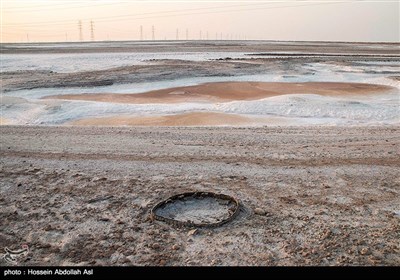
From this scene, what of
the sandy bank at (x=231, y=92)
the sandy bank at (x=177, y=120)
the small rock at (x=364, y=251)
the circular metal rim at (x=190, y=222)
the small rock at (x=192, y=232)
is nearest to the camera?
the small rock at (x=364, y=251)

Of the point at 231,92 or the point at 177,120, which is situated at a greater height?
the point at 231,92

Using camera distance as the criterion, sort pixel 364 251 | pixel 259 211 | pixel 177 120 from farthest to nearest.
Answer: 1. pixel 177 120
2. pixel 259 211
3. pixel 364 251

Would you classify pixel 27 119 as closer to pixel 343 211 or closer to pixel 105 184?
pixel 105 184

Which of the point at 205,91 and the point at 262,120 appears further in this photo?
the point at 205,91

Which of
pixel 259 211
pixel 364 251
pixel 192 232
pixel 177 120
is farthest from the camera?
pixel 177 120

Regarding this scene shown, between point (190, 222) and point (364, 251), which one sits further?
point (190, 222)

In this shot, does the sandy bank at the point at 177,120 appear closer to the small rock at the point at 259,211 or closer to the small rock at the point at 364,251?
the small rock at the point at 259,211

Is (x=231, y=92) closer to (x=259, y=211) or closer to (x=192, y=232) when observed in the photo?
(x=259, y=211)

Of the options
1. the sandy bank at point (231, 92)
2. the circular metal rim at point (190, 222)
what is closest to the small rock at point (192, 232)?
the circular metal rim at point (190, 222)

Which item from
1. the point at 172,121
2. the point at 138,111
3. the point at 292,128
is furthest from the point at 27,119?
the point at 292,128

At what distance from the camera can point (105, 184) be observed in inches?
271

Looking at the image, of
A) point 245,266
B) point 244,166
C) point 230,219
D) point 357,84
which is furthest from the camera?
point 357,84

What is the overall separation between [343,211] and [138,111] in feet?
32.8

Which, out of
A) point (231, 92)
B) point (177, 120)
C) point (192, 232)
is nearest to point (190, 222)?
point (192, 232)
